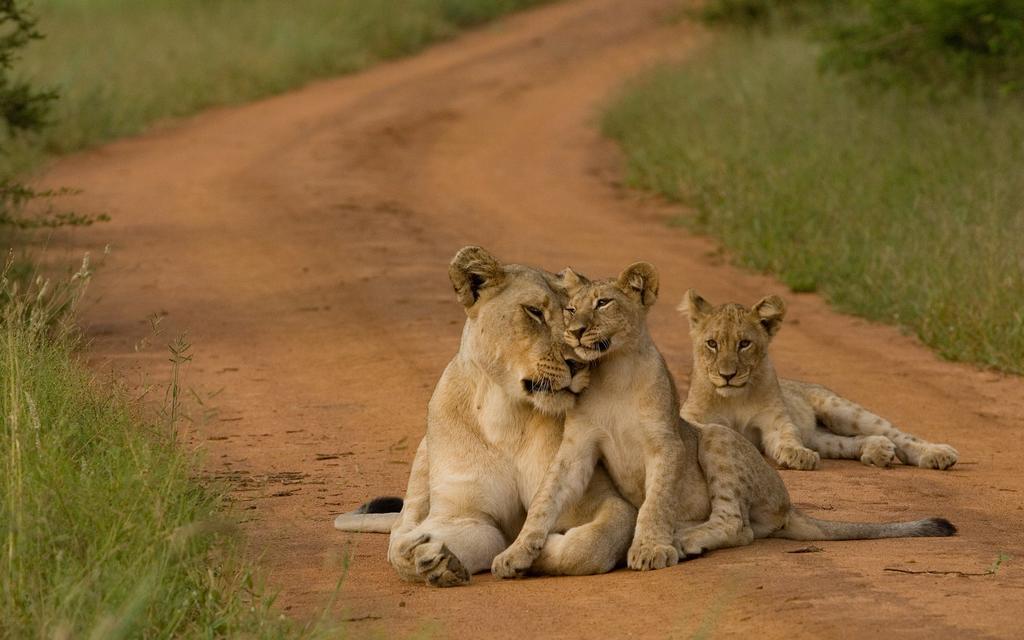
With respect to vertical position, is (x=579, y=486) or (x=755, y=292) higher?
(x=579, y=486)

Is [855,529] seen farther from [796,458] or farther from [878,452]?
[878,452]

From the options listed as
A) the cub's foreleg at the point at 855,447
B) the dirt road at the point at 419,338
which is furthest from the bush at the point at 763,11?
the cub's foreleg at the point at 855,447

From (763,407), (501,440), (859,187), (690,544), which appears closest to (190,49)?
(859,187)

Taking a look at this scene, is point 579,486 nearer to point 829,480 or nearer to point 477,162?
point 829,480

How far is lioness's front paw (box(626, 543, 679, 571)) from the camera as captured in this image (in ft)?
18.9

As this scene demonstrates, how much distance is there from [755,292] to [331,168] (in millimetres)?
6948

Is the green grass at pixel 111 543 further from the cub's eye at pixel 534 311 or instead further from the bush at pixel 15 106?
the bush at pixel 15 106

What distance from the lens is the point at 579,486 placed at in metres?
5.97

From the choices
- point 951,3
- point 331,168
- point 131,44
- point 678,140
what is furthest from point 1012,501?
point 131,44

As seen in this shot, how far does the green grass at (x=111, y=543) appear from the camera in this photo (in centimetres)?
465

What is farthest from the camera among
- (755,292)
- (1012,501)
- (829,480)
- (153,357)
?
(755,292)

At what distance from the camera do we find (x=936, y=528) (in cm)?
639

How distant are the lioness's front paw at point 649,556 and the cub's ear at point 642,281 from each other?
3.09 ft

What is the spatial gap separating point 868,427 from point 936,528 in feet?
7.69
